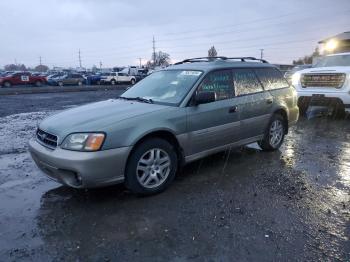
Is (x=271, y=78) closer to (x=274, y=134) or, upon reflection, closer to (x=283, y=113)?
(x=283, y=113)

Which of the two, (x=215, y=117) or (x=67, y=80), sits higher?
(x=67, y=80)

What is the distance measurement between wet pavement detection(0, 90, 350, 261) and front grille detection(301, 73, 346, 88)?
14.9 ft

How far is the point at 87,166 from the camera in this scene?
3660 millimetres

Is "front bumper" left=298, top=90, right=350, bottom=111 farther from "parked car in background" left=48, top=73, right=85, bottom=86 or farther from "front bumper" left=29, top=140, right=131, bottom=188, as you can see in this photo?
"parked car in background" left=48, top=73, right=85, bottom=86

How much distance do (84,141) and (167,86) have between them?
180cm

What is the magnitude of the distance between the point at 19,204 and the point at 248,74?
4.12m

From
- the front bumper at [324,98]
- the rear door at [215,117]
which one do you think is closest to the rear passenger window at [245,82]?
the rear door at [215,117]

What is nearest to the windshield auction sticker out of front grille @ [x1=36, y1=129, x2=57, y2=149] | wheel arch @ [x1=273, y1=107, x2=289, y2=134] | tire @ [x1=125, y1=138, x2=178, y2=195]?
tire @ [x1=125, y1=138, x2=178, y2=195]

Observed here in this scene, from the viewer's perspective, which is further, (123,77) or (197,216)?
(123,77)

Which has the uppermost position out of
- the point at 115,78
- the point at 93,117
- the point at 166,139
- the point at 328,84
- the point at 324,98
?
the point at 115,78

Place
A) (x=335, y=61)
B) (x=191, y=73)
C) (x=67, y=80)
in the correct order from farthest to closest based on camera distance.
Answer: (x=67, y=80)
(x=335, y=61)
(x=191, y=73)

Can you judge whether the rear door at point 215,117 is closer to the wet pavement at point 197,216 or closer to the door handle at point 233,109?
the door handle at point 233,109

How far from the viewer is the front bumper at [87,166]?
3.67 meters

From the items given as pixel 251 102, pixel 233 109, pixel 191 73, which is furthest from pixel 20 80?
pixel 233 109
